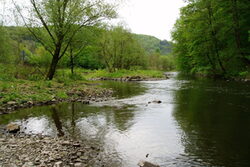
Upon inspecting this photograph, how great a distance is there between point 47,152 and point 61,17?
1732 centimetres

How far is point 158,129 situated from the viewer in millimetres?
9820

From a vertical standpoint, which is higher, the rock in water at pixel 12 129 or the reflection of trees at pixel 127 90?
the reflection of trees at pixel 127 90

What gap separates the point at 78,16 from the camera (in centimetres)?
2147

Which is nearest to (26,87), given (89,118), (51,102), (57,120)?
(51,102)

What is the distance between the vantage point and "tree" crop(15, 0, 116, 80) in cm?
2070

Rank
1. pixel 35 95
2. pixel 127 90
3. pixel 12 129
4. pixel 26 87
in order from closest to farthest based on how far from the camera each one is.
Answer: pixel 12 129, pixel 35 95, pixel 26 87, pixel 127 90

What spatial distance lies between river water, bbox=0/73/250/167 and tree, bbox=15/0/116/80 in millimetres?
9848

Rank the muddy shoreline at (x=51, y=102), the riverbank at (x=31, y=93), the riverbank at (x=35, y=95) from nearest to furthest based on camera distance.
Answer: the muddy shoreline at (x=51, y=102), the riverbank at (x=35, y=95), the riverbank at (x=31, y=93)

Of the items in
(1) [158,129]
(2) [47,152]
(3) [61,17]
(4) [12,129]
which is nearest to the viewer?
(2) [47,152]

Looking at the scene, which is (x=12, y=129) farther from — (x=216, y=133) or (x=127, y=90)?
(x=127, y=90)

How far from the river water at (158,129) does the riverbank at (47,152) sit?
25.5 inches

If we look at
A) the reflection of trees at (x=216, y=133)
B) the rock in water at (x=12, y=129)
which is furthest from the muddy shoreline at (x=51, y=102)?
the reflection of trees at (x=216, y=133)

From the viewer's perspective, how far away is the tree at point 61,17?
20.7 metres

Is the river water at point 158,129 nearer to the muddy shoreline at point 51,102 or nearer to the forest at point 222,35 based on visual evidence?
the muddy shoreline at point 51,102
